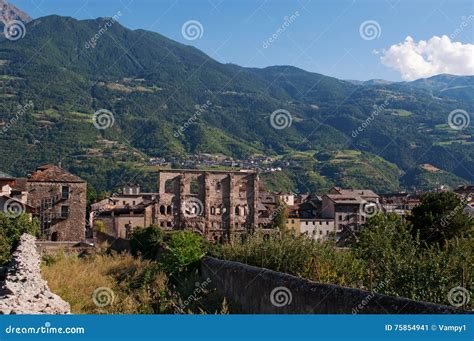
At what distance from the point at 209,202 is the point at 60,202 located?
23.7m

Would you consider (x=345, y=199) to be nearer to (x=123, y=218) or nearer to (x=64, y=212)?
(x=123, y=218)

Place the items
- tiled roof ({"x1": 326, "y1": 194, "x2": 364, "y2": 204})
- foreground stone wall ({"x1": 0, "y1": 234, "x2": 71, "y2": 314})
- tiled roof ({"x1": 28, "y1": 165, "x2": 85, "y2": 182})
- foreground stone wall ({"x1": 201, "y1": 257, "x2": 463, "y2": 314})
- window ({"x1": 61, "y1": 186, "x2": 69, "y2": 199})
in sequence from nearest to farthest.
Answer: foreground stone wall ({"x1": 201, "y1": 257, "x2": 463, "y2": 314}), foreground stone wall ({"x1": 0, "y1": 234, "x2": 71, "y2": 314}), window ({"x1": 61, "y1": 186, "x2": 69, "y2": 199}), tiled roof ({"x1": 28, "y1": 165, "x2": 85, "y2": 182}), tiled roof ({"x1": 326, "y1": 194, "x2": 364, "y2": 204})

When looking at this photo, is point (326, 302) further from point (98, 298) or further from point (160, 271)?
point (160, 271)

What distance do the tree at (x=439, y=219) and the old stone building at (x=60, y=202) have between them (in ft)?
92.9

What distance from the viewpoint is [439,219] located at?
1827 inches

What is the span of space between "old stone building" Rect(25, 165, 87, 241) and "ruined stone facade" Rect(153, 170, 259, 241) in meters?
17.5

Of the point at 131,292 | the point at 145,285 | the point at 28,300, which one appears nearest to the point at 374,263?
the point at 131,292

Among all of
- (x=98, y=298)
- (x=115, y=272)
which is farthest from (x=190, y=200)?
(x=98, y=298)

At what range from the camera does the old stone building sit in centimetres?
5700

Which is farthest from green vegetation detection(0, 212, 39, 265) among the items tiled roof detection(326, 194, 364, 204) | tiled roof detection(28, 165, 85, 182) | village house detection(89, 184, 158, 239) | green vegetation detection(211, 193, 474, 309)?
tiled roof detection(326, 194, 364, 204)

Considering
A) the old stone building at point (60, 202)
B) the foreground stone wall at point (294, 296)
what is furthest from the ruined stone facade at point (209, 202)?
the foreground stone wall at point (294, 296)

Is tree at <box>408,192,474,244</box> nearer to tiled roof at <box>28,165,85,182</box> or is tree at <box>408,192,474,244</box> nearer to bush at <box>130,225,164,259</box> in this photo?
bush at <box>130,225,164,259</box>

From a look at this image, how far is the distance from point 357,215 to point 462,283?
292ft

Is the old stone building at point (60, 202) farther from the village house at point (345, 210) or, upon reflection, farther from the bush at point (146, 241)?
the village house at point (345, 210)
